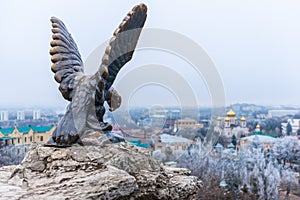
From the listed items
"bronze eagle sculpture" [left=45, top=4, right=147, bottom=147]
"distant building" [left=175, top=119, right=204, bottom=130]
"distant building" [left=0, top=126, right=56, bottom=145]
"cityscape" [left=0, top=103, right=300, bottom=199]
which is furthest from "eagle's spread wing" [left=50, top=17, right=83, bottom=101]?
"distant building" [left=0, top=126, right=56, bottom=145]

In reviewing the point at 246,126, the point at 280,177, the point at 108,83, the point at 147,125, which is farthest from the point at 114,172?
the point at 246,126

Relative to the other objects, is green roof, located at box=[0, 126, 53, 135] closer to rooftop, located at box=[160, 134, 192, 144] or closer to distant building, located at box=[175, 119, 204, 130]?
rooftop, located at box=[160, 134, 192, 144]

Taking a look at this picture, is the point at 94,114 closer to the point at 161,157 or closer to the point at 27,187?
the point at 27,187

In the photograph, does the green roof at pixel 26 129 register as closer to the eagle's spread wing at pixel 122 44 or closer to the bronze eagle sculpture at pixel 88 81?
the bronze eagle sculpture at pixel 88 81

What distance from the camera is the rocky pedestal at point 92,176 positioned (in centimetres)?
220

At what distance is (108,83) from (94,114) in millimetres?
309

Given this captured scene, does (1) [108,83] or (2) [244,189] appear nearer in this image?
(1) [108,83]

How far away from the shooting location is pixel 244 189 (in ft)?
21.3

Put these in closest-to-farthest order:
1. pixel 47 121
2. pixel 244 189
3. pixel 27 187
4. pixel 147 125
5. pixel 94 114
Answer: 1. pixel 27 187
2. pixel 94 114
3. pixel 147 125
4. pixel 244 189
5. pixel 47 121

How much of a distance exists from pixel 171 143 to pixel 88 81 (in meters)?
3.94

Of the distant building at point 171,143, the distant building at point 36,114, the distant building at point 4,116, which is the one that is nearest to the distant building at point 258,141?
the distant building at point 171,143

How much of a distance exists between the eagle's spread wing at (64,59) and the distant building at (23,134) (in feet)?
13.0

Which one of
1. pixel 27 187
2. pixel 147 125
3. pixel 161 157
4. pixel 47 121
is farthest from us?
pixel 47 121

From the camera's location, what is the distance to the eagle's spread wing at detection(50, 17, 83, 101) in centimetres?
302
